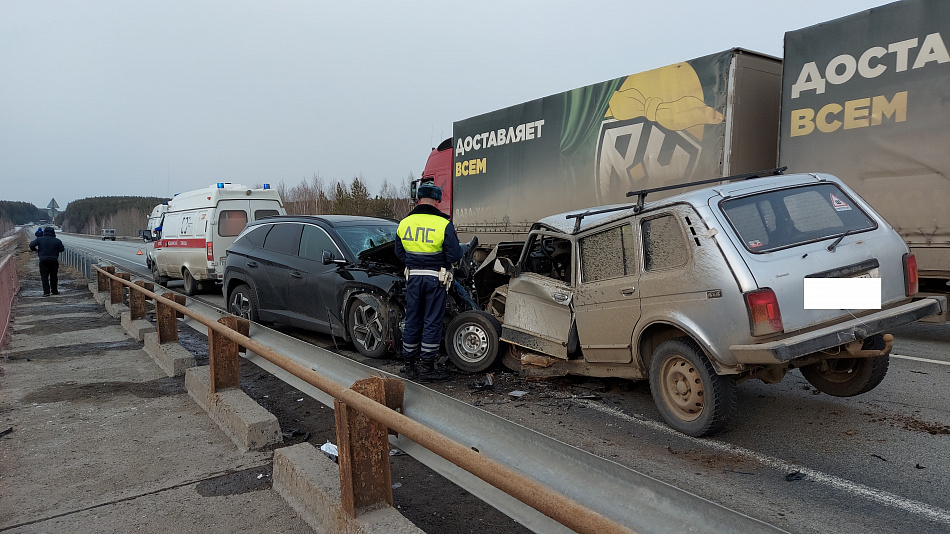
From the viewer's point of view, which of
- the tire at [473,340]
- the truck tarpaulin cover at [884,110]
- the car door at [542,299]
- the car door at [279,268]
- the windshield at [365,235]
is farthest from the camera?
the car door at [279,268]

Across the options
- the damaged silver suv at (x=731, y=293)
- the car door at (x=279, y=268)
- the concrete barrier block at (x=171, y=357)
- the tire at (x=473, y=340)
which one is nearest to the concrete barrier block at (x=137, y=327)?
the concrete barrier block at (x=171, y=357)

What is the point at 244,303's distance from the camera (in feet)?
28.2

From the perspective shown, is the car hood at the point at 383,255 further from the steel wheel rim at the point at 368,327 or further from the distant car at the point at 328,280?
the steel wheel rim at the point at 368,327

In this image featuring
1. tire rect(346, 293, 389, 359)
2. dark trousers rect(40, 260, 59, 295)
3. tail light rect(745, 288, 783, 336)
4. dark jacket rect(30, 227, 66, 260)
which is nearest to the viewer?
tail light rect(745, 288, 783, 336)

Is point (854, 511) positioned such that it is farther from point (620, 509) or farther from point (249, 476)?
point (249, 476)

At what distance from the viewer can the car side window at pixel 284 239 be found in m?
7.83

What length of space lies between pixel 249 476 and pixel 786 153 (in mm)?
7148

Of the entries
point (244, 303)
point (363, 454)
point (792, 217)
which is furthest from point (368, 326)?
point (792, 217)

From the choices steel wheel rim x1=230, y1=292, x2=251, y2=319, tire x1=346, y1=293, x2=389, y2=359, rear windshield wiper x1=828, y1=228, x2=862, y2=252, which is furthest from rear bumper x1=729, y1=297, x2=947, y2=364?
steel wheel rim x1=230, y1=292, x2=251, y2=319

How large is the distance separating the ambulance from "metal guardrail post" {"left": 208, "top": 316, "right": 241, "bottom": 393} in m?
7.72

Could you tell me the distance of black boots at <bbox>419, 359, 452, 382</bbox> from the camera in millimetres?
5750

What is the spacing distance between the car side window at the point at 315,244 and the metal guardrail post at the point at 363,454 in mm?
4715

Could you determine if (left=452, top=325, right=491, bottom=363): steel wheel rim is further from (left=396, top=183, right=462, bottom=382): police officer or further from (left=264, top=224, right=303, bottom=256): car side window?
(left=264, top=224, right=303, bottom=256): car side window

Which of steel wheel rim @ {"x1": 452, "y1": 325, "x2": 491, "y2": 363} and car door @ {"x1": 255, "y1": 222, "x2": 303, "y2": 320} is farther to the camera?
car door @ {"x1": 255, "y1": 222, "x2": 303, "y2": 320}
